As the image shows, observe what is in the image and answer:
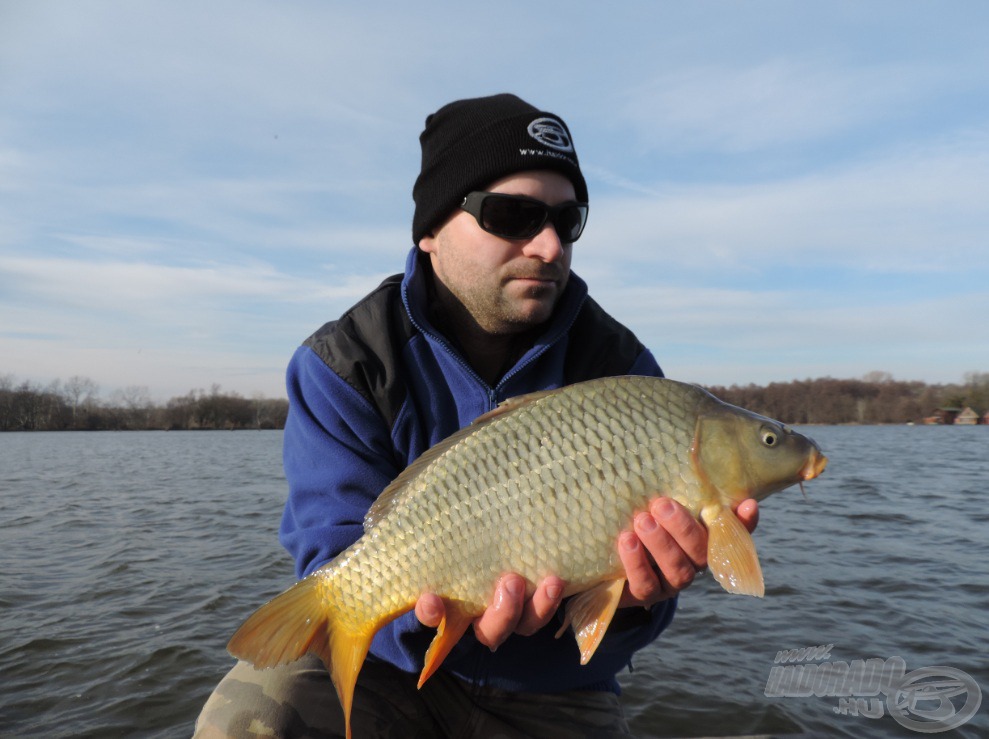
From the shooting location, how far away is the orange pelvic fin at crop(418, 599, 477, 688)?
1.91m

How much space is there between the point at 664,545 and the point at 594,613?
1.03ft

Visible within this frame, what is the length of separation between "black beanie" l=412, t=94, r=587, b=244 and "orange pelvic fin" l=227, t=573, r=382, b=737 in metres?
1.71

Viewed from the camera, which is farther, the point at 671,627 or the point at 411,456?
the point at 671,627

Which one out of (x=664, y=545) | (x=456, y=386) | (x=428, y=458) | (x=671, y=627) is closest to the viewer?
(x=664, y=545)

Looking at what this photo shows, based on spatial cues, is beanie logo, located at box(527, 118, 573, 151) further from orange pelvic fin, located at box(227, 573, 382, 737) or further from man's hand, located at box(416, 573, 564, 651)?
orange pelvic fin, located at box(227, 573, 382, 737)

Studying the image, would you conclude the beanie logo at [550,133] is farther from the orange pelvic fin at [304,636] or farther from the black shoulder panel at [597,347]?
the orange pelvic fin at [304,636]

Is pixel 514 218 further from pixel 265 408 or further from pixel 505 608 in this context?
pixel 265 408

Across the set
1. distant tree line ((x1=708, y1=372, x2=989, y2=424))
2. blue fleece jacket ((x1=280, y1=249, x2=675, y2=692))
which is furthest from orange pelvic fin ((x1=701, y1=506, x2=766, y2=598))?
distant tree line ((x1=708, y1=372, x2=989, y2=424))

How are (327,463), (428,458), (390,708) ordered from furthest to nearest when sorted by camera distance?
(327,463) → (390,708) → (428,458)

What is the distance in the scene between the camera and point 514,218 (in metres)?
2.77

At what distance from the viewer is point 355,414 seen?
2619 mm

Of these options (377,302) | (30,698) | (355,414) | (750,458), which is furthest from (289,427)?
(30,698)

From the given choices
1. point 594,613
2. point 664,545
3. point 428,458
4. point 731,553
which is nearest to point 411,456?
point 428,458

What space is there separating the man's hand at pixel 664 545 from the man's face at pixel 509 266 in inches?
44.3
